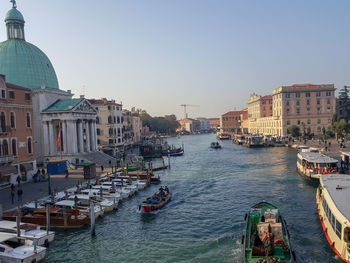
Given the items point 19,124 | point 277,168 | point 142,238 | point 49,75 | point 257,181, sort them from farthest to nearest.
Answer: point 49,75
point 277,168
point 257,181
point 19,124
point 142,238

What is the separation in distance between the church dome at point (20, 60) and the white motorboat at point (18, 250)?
40549mm

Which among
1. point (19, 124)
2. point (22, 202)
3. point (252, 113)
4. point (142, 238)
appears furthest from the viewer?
point (252, 113)

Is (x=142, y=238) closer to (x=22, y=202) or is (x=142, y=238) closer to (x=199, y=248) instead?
(x=199, y=248)

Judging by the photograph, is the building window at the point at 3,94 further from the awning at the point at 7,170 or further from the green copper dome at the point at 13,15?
the green copper dome at the point at 13,15

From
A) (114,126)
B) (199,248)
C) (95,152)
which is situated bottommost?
(199,248)

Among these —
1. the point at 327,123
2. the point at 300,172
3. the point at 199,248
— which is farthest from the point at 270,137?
the point at 199,248

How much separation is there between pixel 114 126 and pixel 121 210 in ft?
161

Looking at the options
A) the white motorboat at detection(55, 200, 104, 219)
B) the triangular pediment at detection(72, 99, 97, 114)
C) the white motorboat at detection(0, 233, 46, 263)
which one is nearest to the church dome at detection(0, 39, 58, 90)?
the triangular pediment at detection(72, 99, 97, 114)

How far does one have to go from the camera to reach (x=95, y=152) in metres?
58.0

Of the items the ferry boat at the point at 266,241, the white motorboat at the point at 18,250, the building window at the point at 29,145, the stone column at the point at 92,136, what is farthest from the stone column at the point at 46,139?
the ferry boat at the point at 266,241

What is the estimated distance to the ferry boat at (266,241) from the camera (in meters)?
14.6

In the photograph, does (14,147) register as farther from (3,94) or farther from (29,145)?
(3,94)

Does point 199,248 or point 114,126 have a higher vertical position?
point 114,126

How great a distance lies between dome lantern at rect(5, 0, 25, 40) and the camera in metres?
55.2
